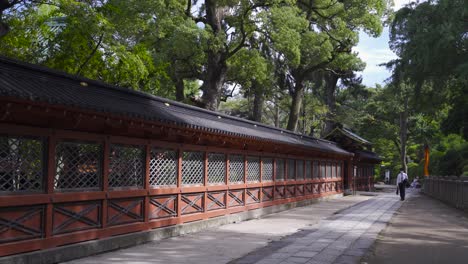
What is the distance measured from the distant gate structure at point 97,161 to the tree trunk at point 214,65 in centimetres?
828

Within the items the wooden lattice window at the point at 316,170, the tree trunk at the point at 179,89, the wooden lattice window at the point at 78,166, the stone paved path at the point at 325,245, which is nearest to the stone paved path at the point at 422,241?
the stone paved path at the point at 325,245

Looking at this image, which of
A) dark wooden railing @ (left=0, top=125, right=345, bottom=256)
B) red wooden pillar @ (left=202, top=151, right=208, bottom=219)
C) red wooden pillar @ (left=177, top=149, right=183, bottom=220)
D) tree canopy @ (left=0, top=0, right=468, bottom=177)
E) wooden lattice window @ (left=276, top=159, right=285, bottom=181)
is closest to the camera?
dark wooden railing @ (left=0, top=125, right=345, bottom=256)

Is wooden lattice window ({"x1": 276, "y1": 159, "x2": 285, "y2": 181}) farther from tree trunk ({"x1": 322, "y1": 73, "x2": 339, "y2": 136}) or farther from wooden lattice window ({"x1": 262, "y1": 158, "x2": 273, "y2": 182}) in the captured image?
tree trunk ({"x1": 322, "y1": 73, "x2": 339, "y2": 136})

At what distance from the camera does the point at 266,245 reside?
34.0ft

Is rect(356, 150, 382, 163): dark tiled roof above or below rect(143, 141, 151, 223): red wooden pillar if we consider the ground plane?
above

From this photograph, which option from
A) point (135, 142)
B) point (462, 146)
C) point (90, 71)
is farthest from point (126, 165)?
point (462, 146)

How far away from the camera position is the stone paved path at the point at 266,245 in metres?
8.64

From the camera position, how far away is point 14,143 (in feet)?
23.7

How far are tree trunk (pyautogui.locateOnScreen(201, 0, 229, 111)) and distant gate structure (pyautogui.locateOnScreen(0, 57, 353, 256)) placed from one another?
8276 millimetres


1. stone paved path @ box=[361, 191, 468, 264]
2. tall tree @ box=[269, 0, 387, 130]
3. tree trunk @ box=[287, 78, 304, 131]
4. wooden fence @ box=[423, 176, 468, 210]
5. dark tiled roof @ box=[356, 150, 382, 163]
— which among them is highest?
tall tree @ box=[269, 0, 387, 130]

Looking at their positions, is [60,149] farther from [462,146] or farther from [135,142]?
[462,146]

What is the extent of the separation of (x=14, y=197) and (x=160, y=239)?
4.15 metres

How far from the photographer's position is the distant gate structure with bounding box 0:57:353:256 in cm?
710

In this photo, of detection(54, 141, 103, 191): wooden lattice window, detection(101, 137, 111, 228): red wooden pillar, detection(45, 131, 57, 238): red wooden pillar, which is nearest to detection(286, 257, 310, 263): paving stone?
detection(101, 137, 111, 228): red wooden pillar
